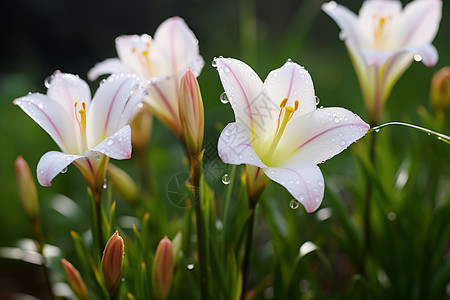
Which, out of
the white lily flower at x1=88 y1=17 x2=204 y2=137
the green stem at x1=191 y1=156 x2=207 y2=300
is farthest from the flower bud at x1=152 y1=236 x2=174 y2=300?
the white lily flower at x1=88 y1=17 x2=204 y2=137

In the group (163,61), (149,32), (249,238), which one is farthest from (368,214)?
(149,32)

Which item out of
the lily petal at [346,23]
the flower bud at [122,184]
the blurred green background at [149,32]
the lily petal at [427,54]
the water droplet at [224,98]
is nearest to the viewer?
the water droplet at [224,98]

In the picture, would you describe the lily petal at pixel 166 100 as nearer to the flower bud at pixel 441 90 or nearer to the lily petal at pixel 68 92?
the lily petal at pixel 68 92

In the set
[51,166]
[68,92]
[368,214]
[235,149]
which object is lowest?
[368,214]

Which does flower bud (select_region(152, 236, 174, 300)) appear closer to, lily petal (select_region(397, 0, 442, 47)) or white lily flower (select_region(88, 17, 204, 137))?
white lily flower (select_region(88, 17, 204, 137))

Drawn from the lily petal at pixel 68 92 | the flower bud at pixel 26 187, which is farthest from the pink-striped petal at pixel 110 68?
the flower bud at pixel 26 187

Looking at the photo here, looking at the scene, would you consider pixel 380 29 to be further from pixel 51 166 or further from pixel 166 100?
pixel 51 166
